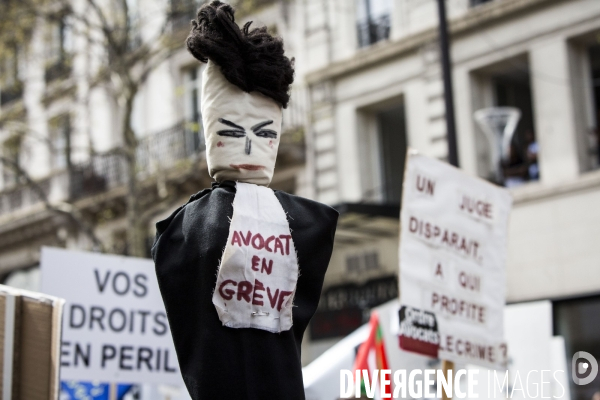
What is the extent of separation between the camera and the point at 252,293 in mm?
3014

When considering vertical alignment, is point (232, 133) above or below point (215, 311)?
above

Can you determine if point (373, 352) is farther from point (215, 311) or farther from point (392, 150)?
point (392, 150)

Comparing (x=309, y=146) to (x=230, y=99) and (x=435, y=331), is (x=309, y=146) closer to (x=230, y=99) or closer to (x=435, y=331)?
(x=435, y=331)

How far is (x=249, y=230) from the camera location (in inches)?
Answer: 120

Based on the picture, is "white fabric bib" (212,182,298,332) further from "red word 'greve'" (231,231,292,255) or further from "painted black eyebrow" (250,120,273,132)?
"painted black eyebrow" (250,120,273,132)

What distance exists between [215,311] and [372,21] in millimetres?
15128

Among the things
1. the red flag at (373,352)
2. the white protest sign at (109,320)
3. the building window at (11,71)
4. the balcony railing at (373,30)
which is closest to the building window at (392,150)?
the balcony railing at (373,30)

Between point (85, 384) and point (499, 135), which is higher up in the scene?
point (499, 135)

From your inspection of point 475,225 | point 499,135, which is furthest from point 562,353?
point 499,135

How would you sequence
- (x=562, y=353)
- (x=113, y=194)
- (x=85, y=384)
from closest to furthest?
(x=562, y=353) → (x=85, y=384) → (x=113, y=194)

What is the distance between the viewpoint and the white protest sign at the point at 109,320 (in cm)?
661

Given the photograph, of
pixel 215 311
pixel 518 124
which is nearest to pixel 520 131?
pixel 518 124

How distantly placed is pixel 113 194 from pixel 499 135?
32.1ft

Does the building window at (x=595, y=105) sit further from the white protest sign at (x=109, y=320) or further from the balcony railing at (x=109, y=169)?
the white protest sign at (x=109, y=320)
